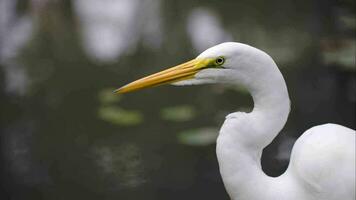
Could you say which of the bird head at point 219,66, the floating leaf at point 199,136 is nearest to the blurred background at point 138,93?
the floating leaf at point 199,136

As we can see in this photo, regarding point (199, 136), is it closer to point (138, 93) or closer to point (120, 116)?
point (120, 116)

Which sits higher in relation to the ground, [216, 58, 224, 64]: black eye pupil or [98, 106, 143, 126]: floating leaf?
[216, 58, 224, 64]: black eye pupil

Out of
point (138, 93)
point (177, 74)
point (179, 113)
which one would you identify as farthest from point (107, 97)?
point (177, 74)

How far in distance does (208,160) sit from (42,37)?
1739 millimetres

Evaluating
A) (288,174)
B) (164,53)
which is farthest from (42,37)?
(288,174)

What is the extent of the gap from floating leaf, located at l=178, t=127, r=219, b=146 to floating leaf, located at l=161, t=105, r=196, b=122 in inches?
5.3

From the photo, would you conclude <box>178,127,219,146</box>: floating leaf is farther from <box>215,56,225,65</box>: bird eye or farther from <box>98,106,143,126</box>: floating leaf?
<box>215,56,225,65</box>: bird eye

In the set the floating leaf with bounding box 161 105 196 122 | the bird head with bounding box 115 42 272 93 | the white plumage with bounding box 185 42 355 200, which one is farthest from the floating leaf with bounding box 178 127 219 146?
the bird head with bounding box 115 42 272 93

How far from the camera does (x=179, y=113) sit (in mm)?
3695

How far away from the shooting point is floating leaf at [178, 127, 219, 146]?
340 centimetres

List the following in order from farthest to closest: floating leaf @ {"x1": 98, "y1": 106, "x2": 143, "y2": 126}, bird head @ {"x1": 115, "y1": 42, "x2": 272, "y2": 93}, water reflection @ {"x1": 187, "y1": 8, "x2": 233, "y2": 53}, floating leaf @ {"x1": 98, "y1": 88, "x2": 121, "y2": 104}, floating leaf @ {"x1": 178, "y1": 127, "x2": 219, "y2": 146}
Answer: water reflection @ {"x1": 187, "y1": 8, "x2": 233, "y2": 53}, floating leaf @ {"x1": 98, "y1": 88, "x2": 121, "y2": 104}, floating leaf @ {"x1": 98, "y1": 106, "x2": 143, "y2": 126}, floating leaf @ {"x1": 178, "y1": 127, "x2": 219, "y2": 146}, bird head @ {"x1": 115, "y1": 42, "x2": 272, "y2": 93}

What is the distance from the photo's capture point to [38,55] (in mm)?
4324

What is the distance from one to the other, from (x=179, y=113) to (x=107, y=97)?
0.42m

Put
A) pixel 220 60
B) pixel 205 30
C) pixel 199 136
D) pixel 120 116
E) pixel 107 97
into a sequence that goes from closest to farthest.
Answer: pixel 220 60
pixel 199 136
pixel 120 116
pixel 107 97
pixel 205 30
